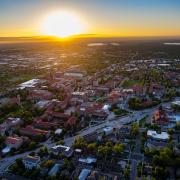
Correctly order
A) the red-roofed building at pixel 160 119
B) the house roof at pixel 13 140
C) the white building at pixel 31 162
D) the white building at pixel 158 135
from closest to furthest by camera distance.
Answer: the white building at pixel 31 162 < the house roof at pixel 13 140 < the white building at pixel 158 135 < the red-roofed building at pixel 160 119

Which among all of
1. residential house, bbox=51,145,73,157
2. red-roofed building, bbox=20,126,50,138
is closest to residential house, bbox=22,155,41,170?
residential house, bbox=51,145,73,157

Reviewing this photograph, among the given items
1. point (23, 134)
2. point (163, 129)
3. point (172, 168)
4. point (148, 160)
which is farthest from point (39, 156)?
point (163, 129)

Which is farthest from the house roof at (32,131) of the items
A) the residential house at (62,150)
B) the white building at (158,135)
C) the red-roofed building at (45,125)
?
the white building at (158,135)

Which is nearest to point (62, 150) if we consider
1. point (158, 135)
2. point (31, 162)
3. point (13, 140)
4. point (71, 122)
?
point (31, 162)

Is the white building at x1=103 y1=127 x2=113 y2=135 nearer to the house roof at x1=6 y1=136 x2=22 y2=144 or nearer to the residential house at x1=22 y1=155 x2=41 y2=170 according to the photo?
the residential house at x1=22 y1=155 x2=41 y2=170

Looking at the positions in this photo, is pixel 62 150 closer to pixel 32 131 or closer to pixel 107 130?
pixel 32 131

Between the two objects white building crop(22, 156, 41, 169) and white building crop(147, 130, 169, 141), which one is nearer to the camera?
white building crop(22, 156, 41, 169)

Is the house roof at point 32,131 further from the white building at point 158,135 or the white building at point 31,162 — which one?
the white building at point 158,135

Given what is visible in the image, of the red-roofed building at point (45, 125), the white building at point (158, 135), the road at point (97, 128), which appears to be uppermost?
the red-roofed building at point (45, 125)

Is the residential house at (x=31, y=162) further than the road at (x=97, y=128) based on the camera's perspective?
No

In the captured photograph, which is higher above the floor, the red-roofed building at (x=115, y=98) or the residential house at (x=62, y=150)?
the red-roofed building at (x=115, y=98)

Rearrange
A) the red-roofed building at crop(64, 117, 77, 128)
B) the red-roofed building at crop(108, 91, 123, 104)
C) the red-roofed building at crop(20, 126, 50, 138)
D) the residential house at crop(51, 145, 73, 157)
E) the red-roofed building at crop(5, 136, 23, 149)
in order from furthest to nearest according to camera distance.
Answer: the red-roofed building at crop(108, 91, 123, 104) < the red-roofed building at crop(64, 117, 77, 128) < the red-roofed building at crop(20, 126, 50, 138) < the red-roofed building at crop(5, 136, 23, 149) < the residential house at crop(51, 145, 73, 157)
